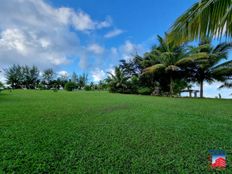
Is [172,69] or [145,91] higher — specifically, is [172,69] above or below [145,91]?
above

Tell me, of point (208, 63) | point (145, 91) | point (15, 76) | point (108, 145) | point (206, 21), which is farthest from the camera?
point (15, 76)

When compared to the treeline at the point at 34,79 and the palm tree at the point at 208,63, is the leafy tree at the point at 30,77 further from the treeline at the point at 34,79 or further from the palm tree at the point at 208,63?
the palm tree at the point at 208,63

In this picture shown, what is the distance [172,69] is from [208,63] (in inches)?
95.8

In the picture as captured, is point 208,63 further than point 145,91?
No

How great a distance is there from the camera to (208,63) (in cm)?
1181

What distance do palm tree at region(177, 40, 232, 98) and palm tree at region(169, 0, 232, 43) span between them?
9.49 m

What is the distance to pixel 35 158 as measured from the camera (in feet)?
6.61

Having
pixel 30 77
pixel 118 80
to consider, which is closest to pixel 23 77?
pixel 30 77

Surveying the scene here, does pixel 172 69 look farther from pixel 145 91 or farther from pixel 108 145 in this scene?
pixel 108 145

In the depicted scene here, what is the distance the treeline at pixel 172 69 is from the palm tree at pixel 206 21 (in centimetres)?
749

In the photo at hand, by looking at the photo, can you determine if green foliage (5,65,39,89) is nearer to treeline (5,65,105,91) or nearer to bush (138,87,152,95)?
treeline (5,65,105,91)

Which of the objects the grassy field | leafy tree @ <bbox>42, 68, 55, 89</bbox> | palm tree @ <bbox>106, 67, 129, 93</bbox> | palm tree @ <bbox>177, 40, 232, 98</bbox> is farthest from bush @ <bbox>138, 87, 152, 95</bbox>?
leafy tree @ <bbox>42, 68, 55, 89</bbox>

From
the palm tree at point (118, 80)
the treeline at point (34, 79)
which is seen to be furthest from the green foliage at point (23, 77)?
the palm tree at point (118, 80)

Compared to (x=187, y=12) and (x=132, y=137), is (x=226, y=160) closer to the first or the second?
(x=132, y=137)
